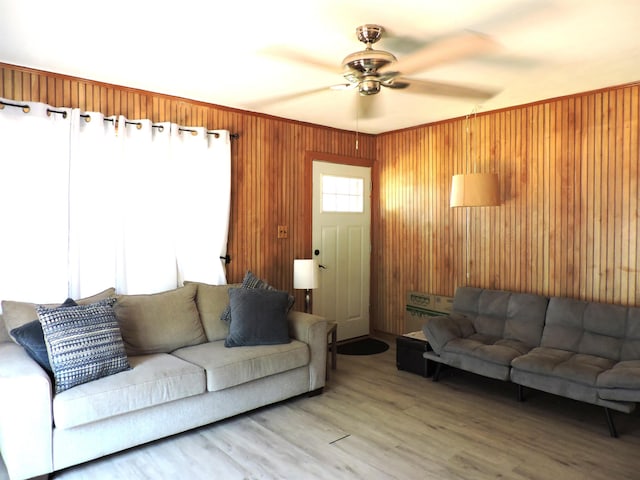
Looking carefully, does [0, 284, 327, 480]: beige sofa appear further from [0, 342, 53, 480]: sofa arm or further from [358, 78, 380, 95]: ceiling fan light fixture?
[358, 78, 380, 95]: ceiling fan light fixture

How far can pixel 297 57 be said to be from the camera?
10.8 ft

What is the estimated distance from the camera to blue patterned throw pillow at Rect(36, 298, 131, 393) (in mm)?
2818

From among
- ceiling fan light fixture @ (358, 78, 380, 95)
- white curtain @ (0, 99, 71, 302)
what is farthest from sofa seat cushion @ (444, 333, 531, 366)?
white curtain @ (0, 99, 71, 302)

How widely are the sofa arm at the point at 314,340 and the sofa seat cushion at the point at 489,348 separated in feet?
3.63

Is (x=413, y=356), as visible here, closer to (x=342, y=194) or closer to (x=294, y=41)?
Answer: (x=342, y=194)

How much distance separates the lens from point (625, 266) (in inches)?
156

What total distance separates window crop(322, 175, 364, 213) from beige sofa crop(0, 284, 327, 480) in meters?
1.88

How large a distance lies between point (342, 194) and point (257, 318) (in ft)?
8.03

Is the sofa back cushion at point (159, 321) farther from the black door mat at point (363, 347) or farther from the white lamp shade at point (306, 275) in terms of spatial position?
the black door mat at point (363, 347)

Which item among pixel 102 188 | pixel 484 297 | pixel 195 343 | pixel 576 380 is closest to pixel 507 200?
pixel 484 297

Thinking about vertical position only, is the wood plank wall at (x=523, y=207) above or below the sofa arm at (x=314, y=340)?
above

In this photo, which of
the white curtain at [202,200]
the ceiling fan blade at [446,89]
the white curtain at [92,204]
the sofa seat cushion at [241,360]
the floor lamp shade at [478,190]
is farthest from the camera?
the floor lamp shade at [478,190]

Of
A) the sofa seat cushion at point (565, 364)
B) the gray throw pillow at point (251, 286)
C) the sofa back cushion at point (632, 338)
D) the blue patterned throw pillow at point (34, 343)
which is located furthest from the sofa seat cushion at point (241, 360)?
the sofa back cushion at point (632, 338)

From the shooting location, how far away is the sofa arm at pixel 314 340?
3.88 metres
